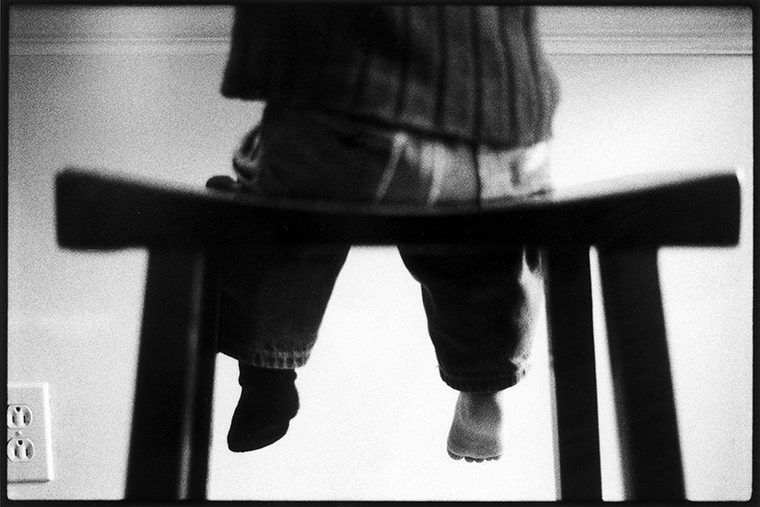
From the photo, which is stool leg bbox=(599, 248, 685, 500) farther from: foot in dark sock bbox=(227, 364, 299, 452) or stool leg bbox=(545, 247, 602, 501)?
foot in dark sock bbox=(227, 364, 299, 452)

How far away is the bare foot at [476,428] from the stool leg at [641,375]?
0.45 ft

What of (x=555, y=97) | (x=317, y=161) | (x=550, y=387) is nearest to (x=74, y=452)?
(x=317, y=161)

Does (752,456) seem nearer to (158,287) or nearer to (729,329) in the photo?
(729,329)

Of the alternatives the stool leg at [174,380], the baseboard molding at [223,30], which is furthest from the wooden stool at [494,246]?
A: the baseboard molding at [223,30]

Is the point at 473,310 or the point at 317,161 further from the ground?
the point at 317,161

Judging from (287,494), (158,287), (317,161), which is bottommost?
(287,494)

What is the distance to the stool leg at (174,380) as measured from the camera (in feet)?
2.24

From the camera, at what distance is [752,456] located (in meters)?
0.71

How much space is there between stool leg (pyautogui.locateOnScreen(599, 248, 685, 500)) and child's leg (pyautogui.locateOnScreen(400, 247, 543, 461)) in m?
0.09

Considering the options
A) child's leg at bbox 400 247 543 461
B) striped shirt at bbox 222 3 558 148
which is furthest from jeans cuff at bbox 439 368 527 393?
striped shirt at bbox 222 3 558 148

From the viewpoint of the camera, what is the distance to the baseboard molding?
0.67 metres

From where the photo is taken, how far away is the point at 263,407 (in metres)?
0.69

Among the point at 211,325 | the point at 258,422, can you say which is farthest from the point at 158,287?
the point at 258,422

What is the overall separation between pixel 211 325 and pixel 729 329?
0.57 metres
